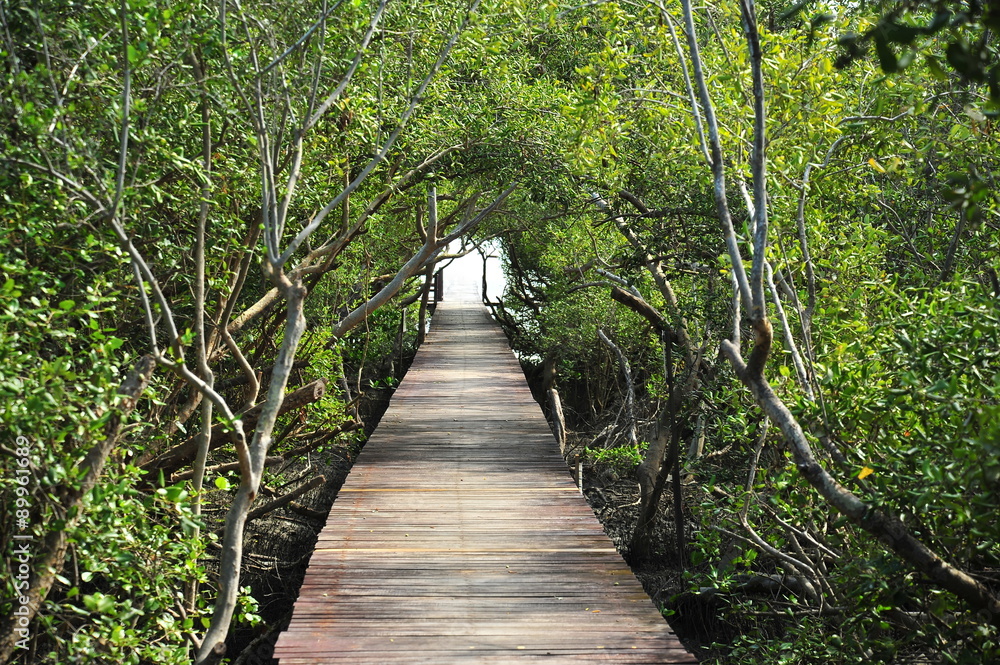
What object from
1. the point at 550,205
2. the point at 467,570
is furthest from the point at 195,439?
the point at 550,205

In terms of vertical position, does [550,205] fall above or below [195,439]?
above

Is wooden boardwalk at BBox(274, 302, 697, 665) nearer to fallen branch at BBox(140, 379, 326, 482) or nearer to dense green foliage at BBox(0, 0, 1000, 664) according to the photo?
dense green foliage at BBox(0, 0, 1000, 664)

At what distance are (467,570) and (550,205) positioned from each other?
3.94 metres

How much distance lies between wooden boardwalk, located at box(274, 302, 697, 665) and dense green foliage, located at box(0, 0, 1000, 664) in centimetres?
59

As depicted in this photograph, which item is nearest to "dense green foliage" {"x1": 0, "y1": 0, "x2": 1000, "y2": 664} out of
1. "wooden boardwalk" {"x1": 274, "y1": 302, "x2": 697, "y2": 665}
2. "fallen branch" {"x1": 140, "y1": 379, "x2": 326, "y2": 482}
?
"fallen branch" {"x1": 140, "y1": 379, "x2": 326, "y2": 482}

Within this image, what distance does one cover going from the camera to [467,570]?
464cm

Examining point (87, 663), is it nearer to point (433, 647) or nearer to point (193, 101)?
point (433, 647)

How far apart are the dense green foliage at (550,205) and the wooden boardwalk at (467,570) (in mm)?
594

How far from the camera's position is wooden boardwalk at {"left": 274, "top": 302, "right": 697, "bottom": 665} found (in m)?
3.77

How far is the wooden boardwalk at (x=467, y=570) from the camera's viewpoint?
377 cm

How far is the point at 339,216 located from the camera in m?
7.91

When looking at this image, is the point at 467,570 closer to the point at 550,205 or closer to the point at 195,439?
the point at 195,439

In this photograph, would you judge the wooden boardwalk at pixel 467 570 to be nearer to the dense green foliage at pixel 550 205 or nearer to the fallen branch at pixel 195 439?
the dense green foliage at pixel 550 205

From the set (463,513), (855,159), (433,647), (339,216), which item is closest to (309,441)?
(339,216)
